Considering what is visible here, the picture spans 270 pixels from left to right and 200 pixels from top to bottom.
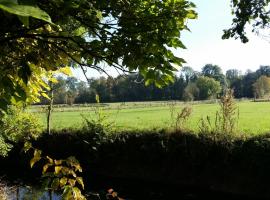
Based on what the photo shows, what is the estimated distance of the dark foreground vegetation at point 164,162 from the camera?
15.1 metres

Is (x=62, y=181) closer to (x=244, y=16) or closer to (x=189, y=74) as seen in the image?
(x=244, y=16)

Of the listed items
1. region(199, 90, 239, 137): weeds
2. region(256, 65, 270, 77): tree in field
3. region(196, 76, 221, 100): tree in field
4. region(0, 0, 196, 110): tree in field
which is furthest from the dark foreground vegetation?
region(256, 65, 270, 77): tree in field

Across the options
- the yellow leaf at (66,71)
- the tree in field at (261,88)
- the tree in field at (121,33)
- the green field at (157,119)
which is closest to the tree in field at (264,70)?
the tree in field at (261,88)

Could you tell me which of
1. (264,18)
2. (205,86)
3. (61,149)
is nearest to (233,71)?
(205,86)

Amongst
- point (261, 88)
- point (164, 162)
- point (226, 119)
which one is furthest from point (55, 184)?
point (261, 88)

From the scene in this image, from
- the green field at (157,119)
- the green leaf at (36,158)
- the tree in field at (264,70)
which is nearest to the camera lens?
the green leaf at (36,158)

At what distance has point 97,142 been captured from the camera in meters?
19.1

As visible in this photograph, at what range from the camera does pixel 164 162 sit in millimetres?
17469

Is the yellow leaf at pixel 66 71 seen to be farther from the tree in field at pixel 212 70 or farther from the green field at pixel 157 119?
the tree in field at pixel 212 70

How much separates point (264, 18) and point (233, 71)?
134m

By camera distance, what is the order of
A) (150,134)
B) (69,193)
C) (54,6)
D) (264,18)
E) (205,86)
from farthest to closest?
(205,86) < (150,134) < (264,18) < (54,6) < (69,193)

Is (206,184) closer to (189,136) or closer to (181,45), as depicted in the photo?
(189,136)

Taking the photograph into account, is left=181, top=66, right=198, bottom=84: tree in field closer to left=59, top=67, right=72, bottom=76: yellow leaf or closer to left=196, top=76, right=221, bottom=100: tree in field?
left=196, top=76, right=221, bottom=100: tree in field

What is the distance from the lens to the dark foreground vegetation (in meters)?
15.1
